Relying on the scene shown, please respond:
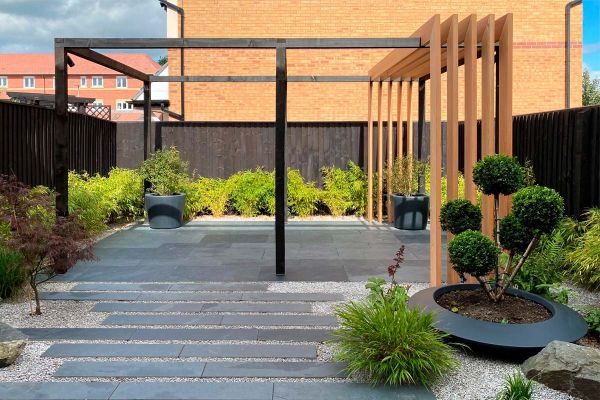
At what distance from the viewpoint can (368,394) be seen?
11.3 ft

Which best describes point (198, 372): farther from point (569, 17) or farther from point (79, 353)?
point (569, 17)

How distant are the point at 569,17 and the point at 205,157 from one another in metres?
10.7

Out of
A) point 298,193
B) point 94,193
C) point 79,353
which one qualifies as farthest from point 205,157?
point 79,353

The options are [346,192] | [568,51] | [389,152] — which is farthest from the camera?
[568,51]

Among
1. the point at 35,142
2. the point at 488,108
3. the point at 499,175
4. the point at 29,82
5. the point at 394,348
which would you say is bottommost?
the point at 394,348

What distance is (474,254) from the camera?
418cm

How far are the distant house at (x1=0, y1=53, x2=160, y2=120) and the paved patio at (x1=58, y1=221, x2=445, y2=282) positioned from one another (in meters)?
53.2

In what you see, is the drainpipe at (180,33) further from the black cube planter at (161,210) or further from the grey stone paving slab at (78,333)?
the grey stone paving slab at (78,333)

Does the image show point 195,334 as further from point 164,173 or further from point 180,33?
point 180,33

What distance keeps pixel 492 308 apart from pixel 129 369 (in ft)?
8.87

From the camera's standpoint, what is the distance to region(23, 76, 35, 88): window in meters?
70.2

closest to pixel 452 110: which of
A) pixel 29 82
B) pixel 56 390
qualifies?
pixel 56 390

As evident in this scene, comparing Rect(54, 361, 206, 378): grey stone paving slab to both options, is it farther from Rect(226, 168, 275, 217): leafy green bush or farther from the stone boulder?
Rect(226, 168, 275, 217): leafy green bush

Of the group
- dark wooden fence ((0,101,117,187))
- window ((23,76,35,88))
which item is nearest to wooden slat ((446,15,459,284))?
dark wooden fence ((0,101,117,187))
